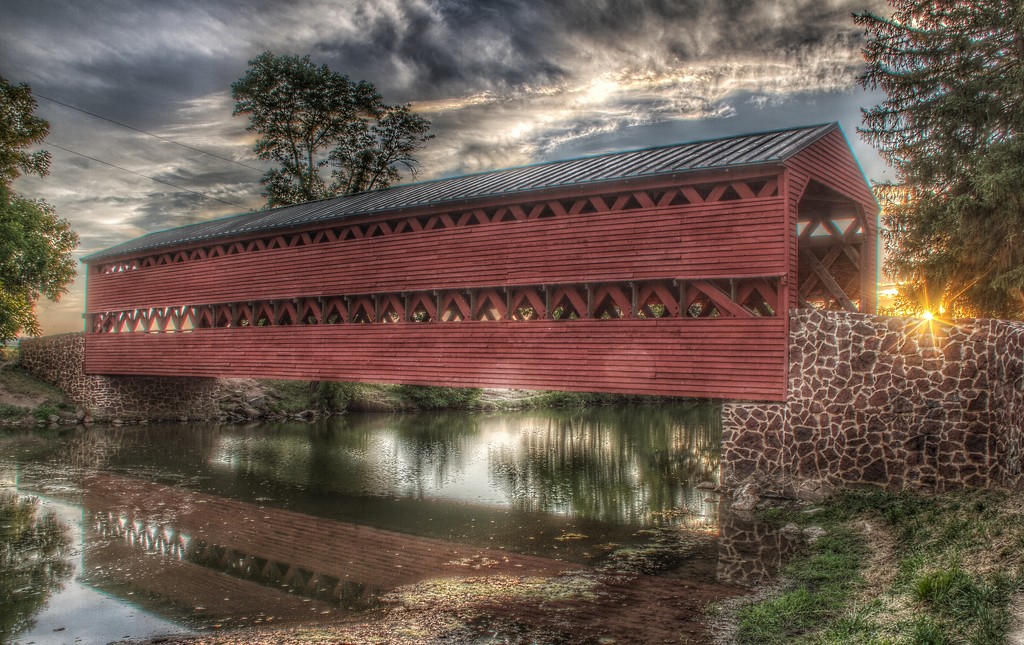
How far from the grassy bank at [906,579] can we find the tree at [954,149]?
254 inches

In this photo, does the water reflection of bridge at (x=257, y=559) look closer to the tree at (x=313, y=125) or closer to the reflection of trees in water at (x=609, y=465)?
the reflection of trees in water at (x=609, y=465)

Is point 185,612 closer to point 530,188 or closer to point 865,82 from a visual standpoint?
point 530,188

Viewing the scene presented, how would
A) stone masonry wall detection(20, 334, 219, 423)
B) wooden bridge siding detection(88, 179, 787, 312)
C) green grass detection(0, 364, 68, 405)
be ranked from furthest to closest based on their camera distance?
stone masonry wall detection(20, 334, 219, 423) < green grass detection(0, 364, 68, 405) < wooden bridge siding detection(88, 179, 787, 312)

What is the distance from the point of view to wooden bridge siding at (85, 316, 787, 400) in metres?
11.8

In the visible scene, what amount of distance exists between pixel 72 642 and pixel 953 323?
39.5 ft

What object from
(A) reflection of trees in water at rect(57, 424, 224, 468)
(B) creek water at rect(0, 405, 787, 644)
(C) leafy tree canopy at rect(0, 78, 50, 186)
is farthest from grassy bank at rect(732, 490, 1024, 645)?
(C) leafy tree canopy at rect(0, 78, 50, 186)

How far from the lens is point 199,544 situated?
10117mm

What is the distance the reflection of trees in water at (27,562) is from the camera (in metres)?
7.36

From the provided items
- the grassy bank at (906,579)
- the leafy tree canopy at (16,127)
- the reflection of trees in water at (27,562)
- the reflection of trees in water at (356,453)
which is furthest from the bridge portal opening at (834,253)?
the leafy tree canopy at (16,127)

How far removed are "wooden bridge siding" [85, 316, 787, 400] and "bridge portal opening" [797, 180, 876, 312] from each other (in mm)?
3904

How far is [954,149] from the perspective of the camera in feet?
46.5

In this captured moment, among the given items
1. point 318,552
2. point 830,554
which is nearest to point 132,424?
point 318,552

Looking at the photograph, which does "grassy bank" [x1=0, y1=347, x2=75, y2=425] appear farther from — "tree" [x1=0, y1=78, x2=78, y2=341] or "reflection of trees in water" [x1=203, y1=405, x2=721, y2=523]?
"reflection of trees in water" [x1=203, y1=405, x2=721, y2=523]

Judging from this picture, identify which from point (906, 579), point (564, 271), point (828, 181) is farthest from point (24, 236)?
point (906, 579)
